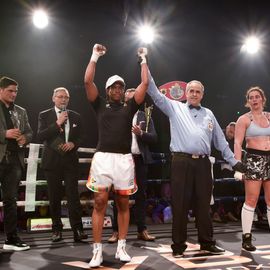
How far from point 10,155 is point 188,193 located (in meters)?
1.75

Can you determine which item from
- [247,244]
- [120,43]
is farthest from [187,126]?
[120,43]

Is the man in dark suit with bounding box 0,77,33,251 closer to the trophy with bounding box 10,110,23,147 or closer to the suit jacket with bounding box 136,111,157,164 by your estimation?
the trophy with bounding box 10,110,23,147

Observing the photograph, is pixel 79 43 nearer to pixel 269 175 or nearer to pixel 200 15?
pixel 200 15

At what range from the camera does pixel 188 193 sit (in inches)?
122

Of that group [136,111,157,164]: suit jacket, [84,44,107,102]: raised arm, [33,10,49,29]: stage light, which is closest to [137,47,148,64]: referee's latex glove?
[84,44,107,102]: raised arm

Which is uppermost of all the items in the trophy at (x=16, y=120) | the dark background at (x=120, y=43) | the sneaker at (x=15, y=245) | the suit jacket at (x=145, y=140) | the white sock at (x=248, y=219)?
the dark background at (x=120, y=43)

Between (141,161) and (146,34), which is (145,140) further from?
(146,34)

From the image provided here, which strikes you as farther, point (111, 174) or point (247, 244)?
point (247, 244)

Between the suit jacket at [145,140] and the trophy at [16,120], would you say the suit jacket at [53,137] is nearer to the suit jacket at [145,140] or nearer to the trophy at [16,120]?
the trophy at [16,120]

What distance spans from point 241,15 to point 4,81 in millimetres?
5084

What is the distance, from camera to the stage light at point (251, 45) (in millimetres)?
7500

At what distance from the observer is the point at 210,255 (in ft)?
10.1

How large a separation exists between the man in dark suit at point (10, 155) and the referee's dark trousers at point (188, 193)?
1448 mm

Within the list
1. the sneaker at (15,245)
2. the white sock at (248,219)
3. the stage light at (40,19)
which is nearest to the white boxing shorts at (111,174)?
the sneaker at (15,245)
